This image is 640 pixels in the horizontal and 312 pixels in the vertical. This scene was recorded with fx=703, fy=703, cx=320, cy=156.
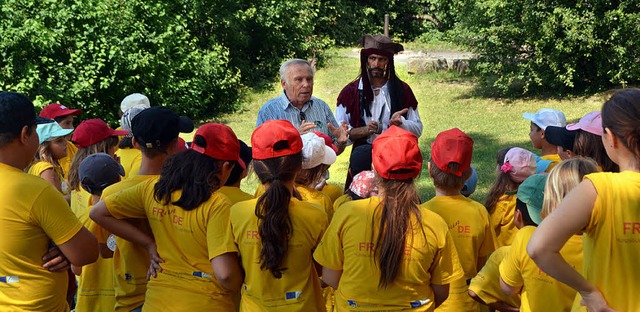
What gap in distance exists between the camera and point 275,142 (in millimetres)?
3486

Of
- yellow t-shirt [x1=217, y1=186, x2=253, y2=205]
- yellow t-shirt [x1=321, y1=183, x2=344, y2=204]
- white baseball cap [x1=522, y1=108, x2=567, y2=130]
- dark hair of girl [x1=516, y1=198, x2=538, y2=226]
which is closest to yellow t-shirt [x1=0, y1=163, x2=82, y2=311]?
yellow t-shirt [x1=217, y1=186, x2=253, y2=205]

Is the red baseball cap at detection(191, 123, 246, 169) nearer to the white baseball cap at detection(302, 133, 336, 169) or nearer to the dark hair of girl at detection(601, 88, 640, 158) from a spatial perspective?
the white baseball cap at detection(302, 133, 336, 169)

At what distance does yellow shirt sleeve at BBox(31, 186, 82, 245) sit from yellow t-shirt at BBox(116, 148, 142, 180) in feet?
6.14

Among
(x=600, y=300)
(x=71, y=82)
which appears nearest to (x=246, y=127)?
(x=71, y=82)

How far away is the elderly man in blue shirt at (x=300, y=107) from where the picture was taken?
5.47 m

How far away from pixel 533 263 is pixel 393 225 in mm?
696

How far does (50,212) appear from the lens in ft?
9.96

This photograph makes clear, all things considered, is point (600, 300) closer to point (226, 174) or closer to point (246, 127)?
point (226, 174)

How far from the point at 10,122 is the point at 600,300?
8.35 ft

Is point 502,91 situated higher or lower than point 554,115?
lower

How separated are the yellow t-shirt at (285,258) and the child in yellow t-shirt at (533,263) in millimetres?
939

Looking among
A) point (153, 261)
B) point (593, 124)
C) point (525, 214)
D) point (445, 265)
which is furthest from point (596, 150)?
point (153, 261)

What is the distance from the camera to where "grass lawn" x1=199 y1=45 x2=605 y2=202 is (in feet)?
39.2

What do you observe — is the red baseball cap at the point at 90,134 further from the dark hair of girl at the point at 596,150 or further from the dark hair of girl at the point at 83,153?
the dark hair of girl at the point at 596,150
